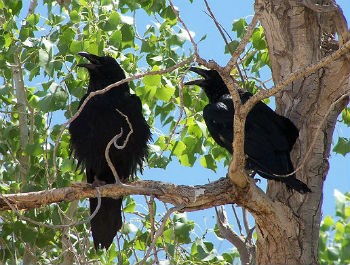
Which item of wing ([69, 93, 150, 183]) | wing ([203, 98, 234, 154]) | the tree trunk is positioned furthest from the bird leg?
the tree trunk

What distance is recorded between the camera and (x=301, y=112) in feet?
18.1

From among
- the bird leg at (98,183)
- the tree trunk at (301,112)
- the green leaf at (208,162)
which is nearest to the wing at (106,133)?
the bird leg at (98,183)

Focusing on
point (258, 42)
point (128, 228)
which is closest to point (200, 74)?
point (258, 42)

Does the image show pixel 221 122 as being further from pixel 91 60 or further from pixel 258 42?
pixel 91 60

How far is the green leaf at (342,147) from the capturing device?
5930 millimetres

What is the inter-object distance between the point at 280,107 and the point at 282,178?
0.78 m

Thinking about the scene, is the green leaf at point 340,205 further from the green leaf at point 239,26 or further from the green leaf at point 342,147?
the green leaf at point 239,26

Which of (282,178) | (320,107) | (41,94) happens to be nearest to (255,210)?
(282,178)

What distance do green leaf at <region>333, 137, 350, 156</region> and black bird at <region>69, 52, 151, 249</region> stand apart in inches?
54.5

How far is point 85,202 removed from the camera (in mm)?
7793

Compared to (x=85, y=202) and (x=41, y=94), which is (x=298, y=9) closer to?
(x=41, y=94)

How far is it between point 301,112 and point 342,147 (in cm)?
60

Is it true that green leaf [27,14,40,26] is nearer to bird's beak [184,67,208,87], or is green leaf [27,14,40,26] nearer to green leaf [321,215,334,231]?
bird's beak [184,67,208,87]

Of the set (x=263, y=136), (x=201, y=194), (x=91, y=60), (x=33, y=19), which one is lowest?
(x=201, y=194)
